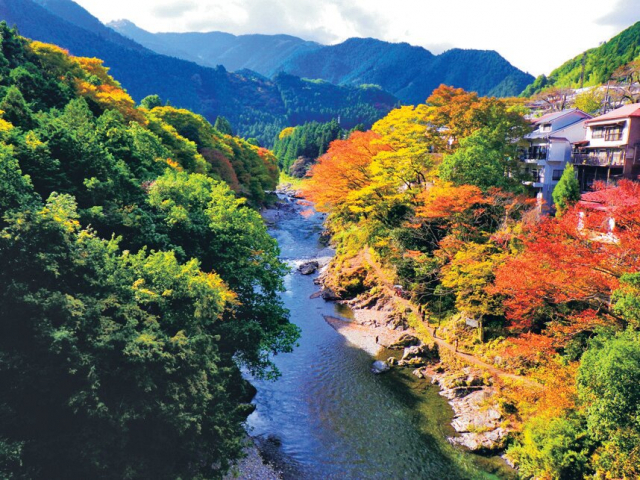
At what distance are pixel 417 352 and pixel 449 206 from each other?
954 cm

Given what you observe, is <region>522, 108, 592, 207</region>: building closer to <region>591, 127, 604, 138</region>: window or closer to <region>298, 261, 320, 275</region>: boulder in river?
<region>591, 127, 604, 138</region>: window

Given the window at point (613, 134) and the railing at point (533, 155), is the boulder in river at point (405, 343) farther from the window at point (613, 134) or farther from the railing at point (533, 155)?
the window at point (613, 134)

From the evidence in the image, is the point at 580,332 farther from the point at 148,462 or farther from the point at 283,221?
the point at 283,221

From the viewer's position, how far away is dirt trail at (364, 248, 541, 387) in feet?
68.0

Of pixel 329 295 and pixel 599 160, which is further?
pixel 329 295

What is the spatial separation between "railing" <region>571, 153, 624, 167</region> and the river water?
22.6 m

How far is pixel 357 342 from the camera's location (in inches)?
1099

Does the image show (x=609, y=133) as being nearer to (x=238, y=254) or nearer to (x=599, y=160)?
(x=599, y=160)

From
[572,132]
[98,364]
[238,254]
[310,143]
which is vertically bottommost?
[98,364]

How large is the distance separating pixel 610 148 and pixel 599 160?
110cm

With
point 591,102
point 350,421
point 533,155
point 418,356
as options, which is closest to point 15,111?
point 350,421

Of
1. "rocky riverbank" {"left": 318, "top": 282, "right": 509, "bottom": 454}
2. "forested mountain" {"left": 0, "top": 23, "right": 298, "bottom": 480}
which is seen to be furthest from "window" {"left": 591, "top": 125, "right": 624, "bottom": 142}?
"forested mountain" {"left": 0, "top": 23, "right": 298, "bottom": 480}

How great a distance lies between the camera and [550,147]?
3422 cm

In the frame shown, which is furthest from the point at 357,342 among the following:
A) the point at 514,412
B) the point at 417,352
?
the point at 514,412
